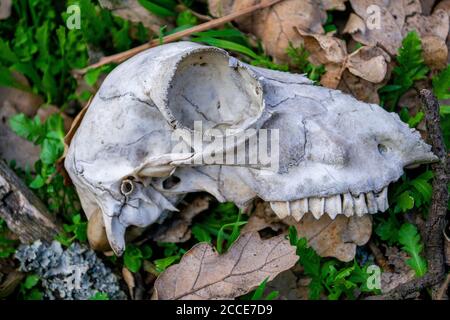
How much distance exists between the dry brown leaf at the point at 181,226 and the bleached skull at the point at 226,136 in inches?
12.3

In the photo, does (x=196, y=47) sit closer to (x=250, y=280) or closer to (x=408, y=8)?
(x=250, y=280)

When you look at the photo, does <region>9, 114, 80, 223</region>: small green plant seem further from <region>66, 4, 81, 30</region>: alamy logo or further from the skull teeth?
the skull teeth

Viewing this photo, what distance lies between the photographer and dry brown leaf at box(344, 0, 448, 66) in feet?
11.1

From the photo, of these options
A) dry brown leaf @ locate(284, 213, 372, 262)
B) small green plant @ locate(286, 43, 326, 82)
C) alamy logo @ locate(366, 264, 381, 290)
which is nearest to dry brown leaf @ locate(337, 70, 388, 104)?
small green plant @ locate(286, 43, 326, 82)

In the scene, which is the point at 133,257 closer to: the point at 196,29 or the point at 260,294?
the point at 260,294

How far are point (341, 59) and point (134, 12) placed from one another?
1256 millimetres

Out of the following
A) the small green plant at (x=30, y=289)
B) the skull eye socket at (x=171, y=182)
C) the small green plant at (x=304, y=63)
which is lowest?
the small green plant at (x=30, y=289)

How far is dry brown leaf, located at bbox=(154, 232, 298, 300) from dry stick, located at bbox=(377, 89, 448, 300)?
590mm

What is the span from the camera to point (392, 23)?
3.39 m

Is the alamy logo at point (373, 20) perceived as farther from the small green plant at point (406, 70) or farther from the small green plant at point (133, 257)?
the small green plant at point (133, 257)

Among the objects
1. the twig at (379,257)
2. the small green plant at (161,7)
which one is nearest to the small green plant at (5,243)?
the small green plant at (161,7)

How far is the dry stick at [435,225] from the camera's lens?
9.57ft

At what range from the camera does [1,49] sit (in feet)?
11.9
